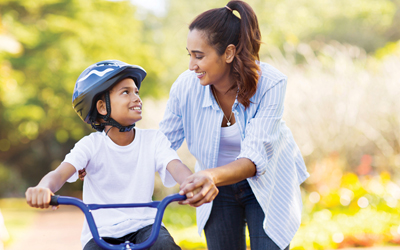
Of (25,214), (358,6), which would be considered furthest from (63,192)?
(358,6)

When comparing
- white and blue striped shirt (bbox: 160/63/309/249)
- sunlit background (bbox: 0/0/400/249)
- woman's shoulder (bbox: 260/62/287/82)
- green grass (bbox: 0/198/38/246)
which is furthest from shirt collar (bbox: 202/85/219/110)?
green grass (bbox: 0/198/38/246)

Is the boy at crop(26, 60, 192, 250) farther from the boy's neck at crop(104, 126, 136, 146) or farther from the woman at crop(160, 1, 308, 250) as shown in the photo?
the woman at crop(160, 1, 308, 250)

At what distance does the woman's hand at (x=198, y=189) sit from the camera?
206 centimetres

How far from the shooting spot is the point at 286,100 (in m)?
9.00

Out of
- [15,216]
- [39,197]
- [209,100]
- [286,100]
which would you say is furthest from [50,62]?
[39,197]

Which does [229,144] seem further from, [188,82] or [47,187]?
[47,187]

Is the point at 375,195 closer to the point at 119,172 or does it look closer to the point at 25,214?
the point at 119,172

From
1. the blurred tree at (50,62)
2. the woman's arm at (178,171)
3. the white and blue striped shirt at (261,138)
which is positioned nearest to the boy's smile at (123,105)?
the woman's arm at (178,171)

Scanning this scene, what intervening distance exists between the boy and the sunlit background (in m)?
2.02

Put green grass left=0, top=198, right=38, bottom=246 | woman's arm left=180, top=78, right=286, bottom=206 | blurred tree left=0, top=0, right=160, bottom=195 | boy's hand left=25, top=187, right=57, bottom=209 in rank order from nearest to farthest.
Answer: boy's hand left=25, top=187, right=57, bottom=209
woman's arm left=180, top=78, right=286, bottom=206
green grass left=0, top=198, right=38, bottom=246
blurred tree left=0, top=0, right=160, bottom=195

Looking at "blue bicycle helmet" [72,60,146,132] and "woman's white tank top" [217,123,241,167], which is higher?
"blue bicycle helmet" [72,60,146,132]

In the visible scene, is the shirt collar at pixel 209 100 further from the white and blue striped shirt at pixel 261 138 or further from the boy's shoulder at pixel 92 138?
the boy's shoulder at pixel 92 138

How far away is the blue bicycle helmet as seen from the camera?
2.55 metres

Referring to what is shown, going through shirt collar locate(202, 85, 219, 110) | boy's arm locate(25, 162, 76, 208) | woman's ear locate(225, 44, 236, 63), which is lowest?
boy's arm locate(25, 162, 76, 208)
